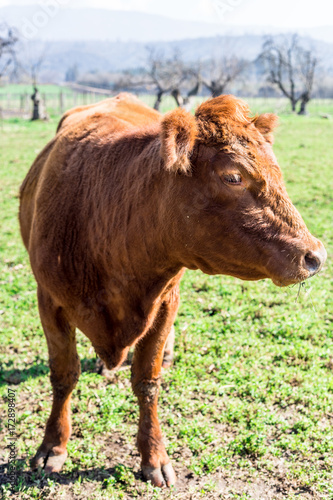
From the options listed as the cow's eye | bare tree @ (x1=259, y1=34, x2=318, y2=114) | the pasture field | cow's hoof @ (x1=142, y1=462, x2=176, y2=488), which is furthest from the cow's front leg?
bare tree @ (x1=259, y1=34, x2=318, y2=114)

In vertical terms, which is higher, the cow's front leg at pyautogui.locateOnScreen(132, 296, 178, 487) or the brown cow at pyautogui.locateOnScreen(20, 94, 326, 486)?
the brown cow at pyautogui.locateOnScreen(20, 94, 326, 486)

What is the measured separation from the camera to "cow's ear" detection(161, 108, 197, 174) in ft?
7.07

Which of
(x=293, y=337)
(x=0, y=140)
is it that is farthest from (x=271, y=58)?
(x=293, y=337)

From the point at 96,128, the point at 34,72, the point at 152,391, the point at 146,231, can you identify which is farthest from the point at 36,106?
the point at 146,231

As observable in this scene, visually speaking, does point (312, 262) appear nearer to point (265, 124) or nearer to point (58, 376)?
point (265, 124)

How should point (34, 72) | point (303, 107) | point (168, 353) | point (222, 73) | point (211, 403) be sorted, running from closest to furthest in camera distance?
point (211, 403) < point (168, 353) < point (34, 72) < point (222, 73) < point (303, 107)

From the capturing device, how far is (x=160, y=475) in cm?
320

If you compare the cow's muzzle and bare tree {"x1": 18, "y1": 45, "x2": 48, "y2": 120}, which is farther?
bare tree {"x1": 18, "y1": 45, "x2": 48, "y2": 120}

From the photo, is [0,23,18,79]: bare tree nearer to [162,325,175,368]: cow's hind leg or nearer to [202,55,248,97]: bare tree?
[202,55,248,97]: bare tree

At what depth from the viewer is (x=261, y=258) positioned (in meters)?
2.29

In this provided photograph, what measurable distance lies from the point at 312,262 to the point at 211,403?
2147 mm

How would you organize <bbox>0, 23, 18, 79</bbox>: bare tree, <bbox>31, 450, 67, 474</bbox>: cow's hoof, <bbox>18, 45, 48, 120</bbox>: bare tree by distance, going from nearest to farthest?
<bbox>31, 450, 67, 474</bbox>: cow's hoof, <bbox>18, 45, 48, 120</bbox>: bare tree, <bbox>0, 23, 18, 79</bbox>: bare tree

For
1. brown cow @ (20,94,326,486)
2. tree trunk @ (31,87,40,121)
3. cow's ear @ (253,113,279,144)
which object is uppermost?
cow's ear @ (253,113,279,144)

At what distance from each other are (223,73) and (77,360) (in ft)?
153
